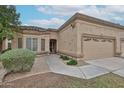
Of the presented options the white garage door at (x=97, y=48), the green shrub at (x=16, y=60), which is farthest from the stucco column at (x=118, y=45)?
the green shrub at (x=16, y=60)

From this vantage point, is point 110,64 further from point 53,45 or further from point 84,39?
point 53,45

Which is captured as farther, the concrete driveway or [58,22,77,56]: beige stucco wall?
[58,22,77,56]: beige stucco wall

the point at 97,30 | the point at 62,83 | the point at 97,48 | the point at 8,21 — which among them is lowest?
the point at 62,83

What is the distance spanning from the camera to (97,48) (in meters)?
14.2

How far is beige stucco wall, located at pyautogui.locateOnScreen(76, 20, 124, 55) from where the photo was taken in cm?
1222

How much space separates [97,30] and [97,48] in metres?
1.96

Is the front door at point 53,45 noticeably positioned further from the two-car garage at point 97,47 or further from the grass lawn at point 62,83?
the grass lawn at point 62,83

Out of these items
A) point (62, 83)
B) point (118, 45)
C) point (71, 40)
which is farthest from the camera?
point (118, 45)

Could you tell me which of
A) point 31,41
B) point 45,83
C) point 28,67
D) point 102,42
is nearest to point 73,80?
point 45,83

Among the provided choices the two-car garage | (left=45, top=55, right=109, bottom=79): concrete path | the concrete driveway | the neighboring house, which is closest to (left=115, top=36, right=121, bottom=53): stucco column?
the neighboring house

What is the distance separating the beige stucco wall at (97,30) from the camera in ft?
40.1

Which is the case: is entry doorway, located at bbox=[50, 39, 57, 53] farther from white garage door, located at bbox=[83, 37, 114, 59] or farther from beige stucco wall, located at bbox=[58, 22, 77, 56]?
white garage door, located at bbox=[83, 37, 114, 59]

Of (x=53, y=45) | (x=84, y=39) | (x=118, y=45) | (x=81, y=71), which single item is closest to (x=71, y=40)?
(x=84, y=39)

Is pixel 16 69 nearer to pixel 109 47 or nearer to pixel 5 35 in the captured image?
pixel 5 35
